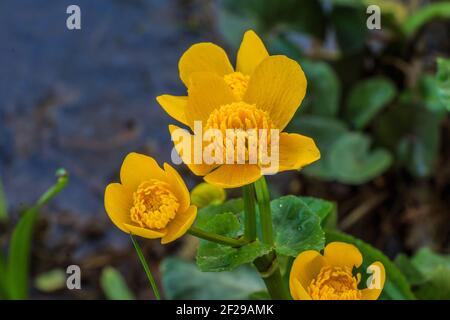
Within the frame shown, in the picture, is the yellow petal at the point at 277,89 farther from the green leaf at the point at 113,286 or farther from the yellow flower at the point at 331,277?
the green leaf at the point at 113,286

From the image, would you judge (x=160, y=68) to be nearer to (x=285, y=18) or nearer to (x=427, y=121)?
(x=285, y=18)

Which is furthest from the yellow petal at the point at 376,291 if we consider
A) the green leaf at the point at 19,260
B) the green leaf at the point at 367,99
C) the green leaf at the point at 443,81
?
the green leaf at the point at 367,99

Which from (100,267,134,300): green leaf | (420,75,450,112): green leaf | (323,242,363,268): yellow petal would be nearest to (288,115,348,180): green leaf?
(420,75,450,112): green leaf

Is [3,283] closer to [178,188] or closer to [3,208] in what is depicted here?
[3,208]

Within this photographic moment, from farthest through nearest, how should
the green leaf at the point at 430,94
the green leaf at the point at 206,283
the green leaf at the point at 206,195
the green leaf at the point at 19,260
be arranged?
the green leaf at the point at 430,94
the green leaf at the point at 19,260
the green leaf at the point at 206,283
the green leaf at the point at 206,195

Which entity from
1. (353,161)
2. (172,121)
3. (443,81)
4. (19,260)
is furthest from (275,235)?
(172,121)

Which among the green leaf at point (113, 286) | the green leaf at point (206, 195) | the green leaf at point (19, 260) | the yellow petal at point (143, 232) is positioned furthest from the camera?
the green leaf at point (113, 286)
